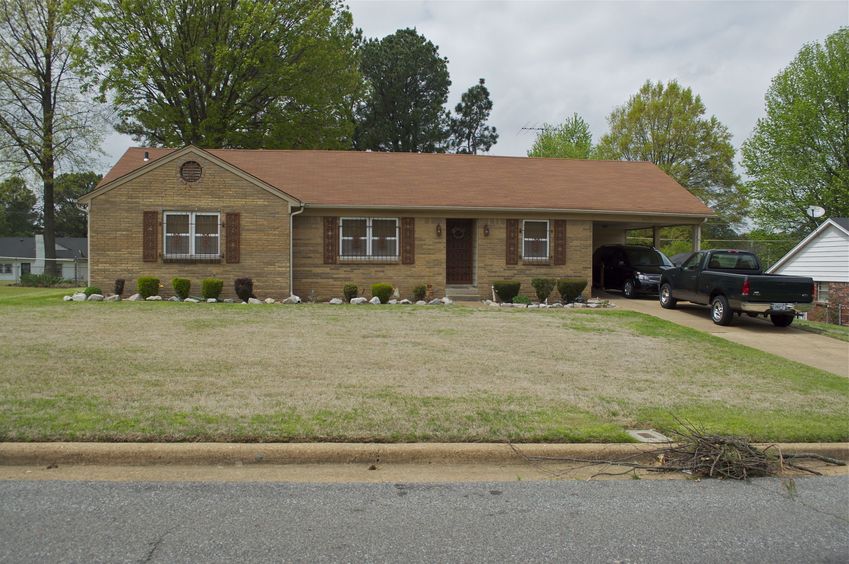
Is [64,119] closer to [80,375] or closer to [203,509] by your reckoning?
[80,375]

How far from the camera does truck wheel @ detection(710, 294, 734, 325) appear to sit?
575 inches

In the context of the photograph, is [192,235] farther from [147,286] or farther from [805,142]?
[805,142]

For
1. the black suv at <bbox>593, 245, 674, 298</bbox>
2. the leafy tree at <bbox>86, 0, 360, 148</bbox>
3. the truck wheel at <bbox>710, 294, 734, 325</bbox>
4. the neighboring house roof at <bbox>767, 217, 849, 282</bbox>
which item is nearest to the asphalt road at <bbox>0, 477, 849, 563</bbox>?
the truck wheel at <bbox>710, 294, 734, 325</bbox>

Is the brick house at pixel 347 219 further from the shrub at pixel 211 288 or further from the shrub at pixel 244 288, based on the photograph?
the shrub at pixel 211 288

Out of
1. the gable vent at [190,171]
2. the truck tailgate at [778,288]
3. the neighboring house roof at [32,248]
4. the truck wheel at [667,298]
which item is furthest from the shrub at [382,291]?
the neighboring house roof at [32,248]

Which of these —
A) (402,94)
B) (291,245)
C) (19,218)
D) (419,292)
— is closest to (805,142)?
(402,94)

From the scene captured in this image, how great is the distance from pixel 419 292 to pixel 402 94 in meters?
28.0

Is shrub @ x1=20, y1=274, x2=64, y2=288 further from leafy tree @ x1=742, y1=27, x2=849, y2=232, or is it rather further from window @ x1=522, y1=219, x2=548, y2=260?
leafy tree @ x1=742, y1=27, x2=849, y2=232

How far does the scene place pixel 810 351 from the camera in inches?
480

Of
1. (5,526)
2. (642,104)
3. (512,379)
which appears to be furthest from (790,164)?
(5,526)

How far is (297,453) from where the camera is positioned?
17.4 feet

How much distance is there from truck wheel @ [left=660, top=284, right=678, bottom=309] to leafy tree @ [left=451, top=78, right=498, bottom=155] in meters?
31.7

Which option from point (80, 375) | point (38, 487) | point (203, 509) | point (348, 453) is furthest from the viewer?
point (80, 375)

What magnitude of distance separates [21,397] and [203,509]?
3529 millimetres
